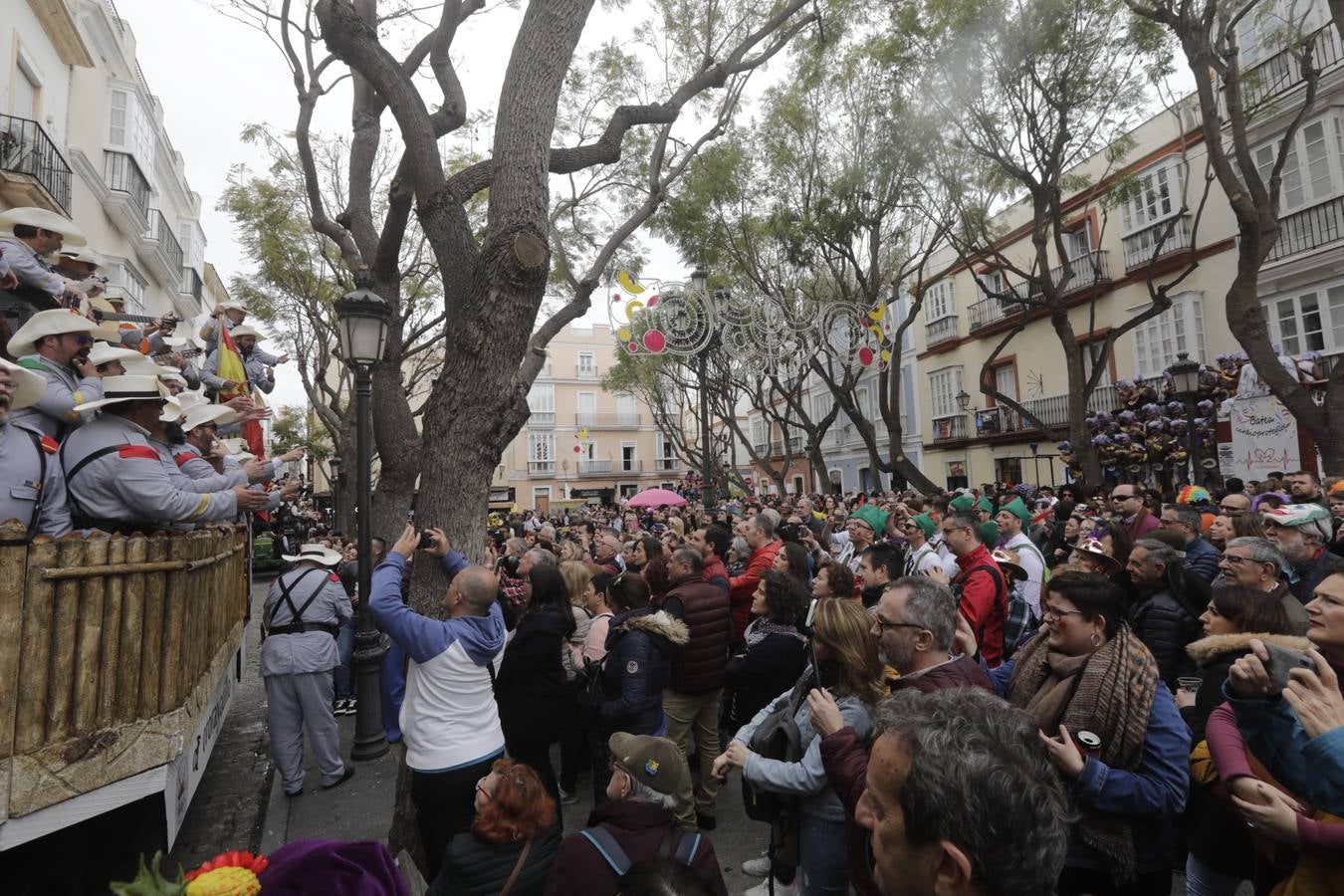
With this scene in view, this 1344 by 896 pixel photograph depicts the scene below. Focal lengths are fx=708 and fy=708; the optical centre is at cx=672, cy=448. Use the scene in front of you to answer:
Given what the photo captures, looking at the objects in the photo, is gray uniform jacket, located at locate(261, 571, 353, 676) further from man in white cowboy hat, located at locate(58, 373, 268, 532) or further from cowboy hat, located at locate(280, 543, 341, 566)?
man in white cowboy hat, located at locate(58, 373, 268, 532)

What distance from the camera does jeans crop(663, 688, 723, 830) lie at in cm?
470

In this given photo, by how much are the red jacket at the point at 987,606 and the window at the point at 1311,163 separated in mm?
14662

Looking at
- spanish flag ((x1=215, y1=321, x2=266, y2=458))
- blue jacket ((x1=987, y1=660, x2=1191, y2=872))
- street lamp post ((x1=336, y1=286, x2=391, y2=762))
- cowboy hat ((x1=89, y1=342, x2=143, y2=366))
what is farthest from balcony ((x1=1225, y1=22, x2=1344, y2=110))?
cowboy hat ((x1=89, y1=342, x2=143, y2=366))

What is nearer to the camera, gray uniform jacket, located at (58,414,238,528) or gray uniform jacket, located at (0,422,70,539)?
gray uniform jacket, located at (0,422,70,539)

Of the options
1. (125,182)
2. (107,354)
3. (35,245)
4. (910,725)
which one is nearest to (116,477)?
(107,354)

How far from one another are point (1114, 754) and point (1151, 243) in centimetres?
2014

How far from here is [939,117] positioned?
12.3 m

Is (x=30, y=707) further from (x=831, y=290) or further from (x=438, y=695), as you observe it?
(x=831, y=290)

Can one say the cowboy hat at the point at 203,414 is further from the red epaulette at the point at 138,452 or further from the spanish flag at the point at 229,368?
the spanish flag at the point at 229,368

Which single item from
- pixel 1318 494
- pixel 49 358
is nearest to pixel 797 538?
pixel 1318 494

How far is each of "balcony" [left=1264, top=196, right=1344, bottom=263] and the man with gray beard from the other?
15625 millimetres

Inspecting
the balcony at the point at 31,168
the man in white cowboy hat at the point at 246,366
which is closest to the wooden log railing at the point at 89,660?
the man in white cowboy hat at the point at 246,366

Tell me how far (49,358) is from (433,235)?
6.50 ft

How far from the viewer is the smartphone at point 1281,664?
2.02m
